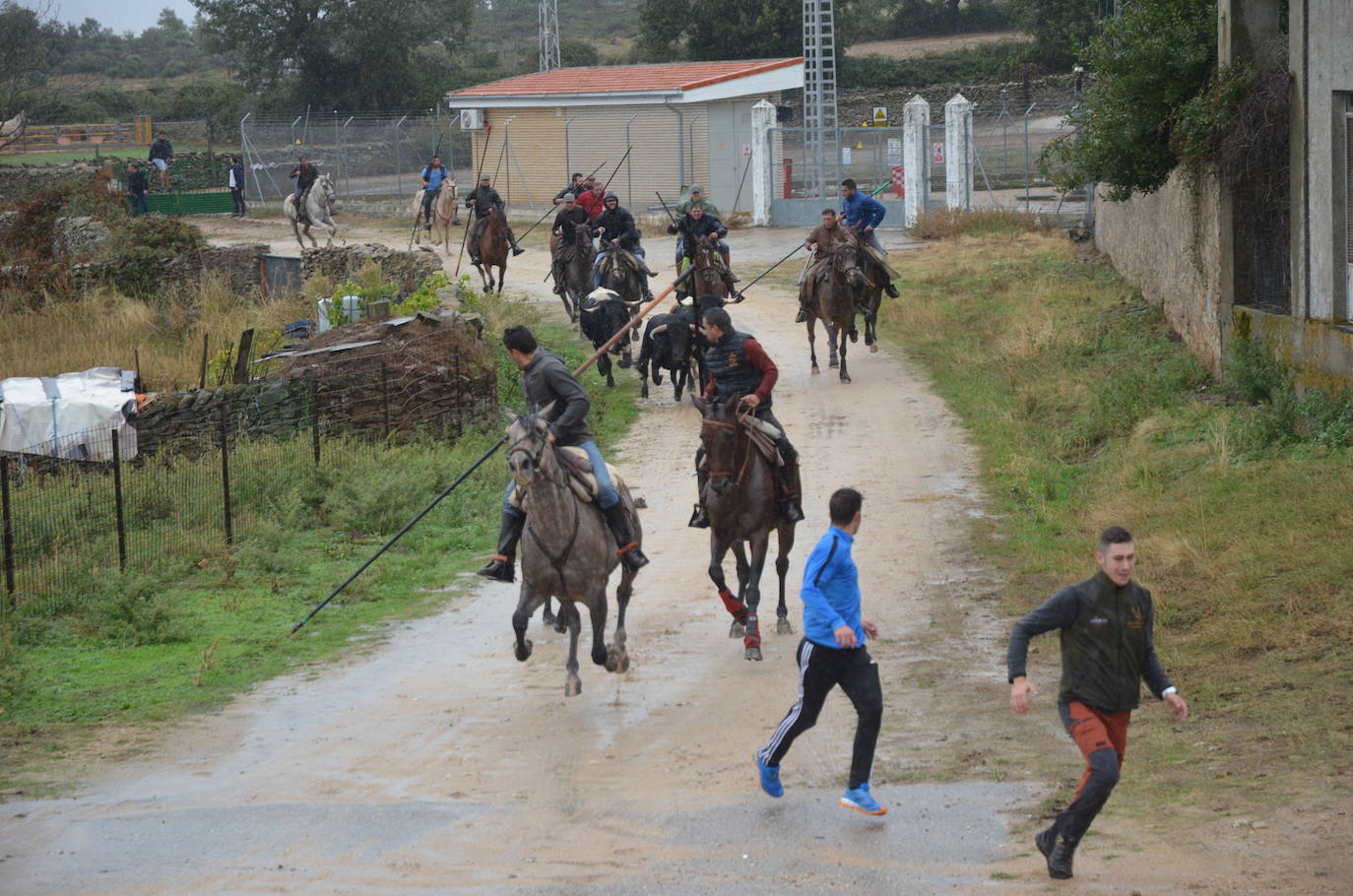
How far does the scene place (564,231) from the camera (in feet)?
81.2

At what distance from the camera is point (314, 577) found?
13977mm

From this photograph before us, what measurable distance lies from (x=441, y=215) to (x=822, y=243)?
17083 millimetres

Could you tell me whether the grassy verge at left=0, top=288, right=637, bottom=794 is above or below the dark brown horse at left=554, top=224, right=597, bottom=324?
below

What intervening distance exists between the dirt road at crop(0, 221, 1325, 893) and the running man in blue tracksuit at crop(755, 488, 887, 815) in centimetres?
32

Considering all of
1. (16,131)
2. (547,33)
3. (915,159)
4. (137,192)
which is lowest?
(915,159)

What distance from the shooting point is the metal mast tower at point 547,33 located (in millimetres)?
56531

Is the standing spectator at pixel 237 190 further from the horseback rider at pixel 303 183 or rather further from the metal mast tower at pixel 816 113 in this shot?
the metal mast tower at pixel 816 113

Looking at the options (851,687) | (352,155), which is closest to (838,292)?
(851,687)

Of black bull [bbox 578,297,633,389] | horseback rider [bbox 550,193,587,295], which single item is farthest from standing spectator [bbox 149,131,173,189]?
black bull [bbox 578,297,633,389]

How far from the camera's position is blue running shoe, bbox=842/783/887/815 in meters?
8.02

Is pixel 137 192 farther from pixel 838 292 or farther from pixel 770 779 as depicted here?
pixel 770 779

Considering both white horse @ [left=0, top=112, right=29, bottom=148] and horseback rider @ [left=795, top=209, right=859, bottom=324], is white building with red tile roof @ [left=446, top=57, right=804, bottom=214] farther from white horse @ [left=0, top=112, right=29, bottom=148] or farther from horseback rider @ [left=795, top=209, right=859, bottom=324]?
horseback rider @ [left=795, top=209, right=859, bottom=324]

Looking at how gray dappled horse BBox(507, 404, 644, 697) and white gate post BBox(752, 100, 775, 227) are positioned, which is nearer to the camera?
gray dappled horse BBox(507, 404, 644, 697)

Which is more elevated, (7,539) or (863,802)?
(7,539)
